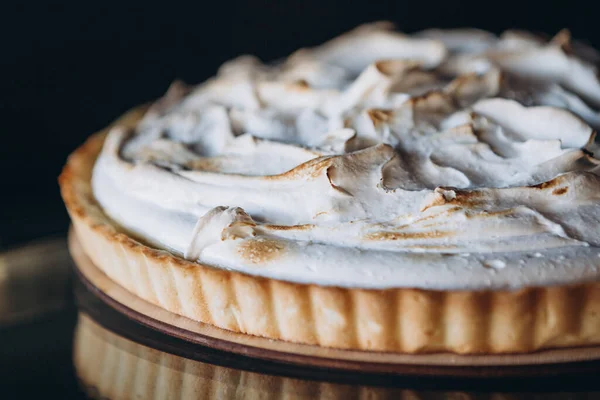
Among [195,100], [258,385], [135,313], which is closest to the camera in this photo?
[258,385]

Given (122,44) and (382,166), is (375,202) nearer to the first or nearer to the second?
(382,166)

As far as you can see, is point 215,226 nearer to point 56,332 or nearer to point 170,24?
point 56,332

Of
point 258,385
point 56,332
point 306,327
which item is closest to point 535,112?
point 306,327

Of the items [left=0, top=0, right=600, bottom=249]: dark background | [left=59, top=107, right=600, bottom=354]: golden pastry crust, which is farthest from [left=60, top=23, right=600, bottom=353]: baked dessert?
[left=0, top=0, right=600, bottom=249]: dark background

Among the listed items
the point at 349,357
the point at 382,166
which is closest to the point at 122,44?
the point at 382,166

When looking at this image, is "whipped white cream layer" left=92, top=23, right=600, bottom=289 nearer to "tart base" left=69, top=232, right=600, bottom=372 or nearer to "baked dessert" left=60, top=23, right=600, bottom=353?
"baked dessert" left=60, top=23, right=600, bottom=353

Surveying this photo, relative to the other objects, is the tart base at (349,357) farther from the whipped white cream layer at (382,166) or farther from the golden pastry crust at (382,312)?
the whipped white cream layer at (382,166)

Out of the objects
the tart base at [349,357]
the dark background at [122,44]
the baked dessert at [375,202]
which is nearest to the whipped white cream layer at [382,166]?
the baked dessert at [375,202]
